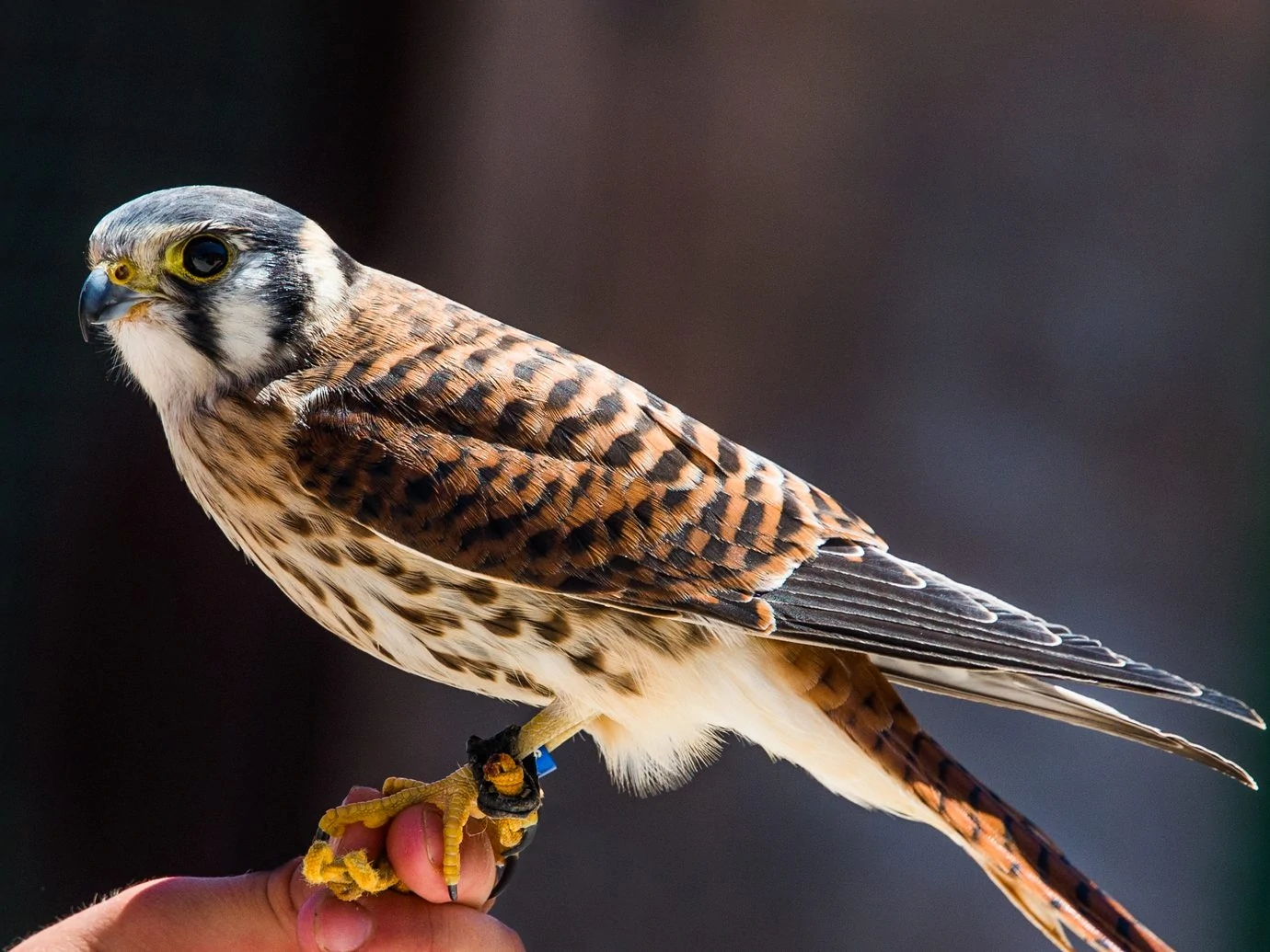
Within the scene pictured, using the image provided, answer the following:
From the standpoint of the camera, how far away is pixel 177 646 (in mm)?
3250

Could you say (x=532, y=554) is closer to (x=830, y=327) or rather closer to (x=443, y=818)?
(x=443, y=818)

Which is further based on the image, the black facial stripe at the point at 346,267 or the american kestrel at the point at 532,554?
the black facial stripe at the point at 346,267

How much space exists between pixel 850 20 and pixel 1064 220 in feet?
2.27

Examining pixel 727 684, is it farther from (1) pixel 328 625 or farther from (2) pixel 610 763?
(1) pixel 328 625

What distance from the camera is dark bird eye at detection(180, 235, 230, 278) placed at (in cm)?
151

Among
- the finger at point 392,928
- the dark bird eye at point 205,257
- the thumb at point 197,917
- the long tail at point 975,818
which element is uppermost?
the dark bird eye at point 205,257

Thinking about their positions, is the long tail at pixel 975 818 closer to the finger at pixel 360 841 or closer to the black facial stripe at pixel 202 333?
the finger at pixel 360 841

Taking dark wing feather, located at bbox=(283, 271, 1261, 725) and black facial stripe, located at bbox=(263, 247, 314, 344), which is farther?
black facial stripe, located at bbox=(263, 247, 314, 344)

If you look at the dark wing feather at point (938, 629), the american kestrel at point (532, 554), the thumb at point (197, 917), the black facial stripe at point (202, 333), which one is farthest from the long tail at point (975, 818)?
the black facial stripe at point (202, 333)

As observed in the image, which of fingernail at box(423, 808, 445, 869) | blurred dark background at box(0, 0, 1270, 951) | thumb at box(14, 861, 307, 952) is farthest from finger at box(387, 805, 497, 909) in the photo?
blurred dark background at box(0, 0, 1270, 951)

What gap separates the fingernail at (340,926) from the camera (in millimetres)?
1486

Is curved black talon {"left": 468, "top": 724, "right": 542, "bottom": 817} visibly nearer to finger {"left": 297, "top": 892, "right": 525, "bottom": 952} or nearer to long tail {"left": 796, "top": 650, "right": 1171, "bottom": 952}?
finger {"left": 297, "top": 892, "right": 525, "bottom": 952}

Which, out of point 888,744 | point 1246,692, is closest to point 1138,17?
point 1246,692

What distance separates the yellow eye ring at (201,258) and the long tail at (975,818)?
0.85 metres
